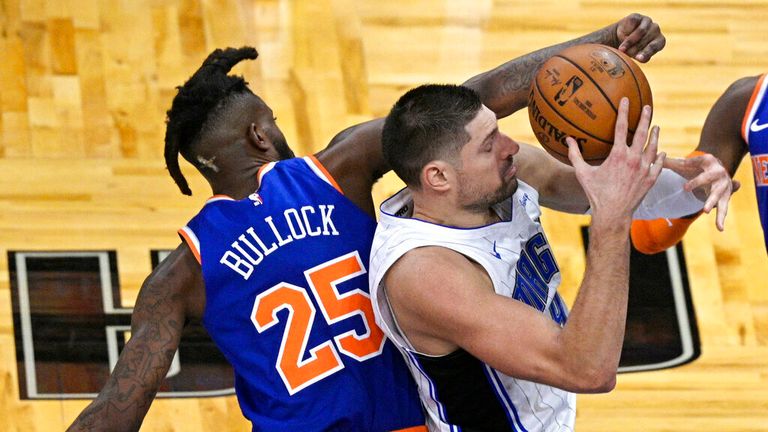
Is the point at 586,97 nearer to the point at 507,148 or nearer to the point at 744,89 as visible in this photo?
the point at 507,148

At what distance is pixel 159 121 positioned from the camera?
20.3ft

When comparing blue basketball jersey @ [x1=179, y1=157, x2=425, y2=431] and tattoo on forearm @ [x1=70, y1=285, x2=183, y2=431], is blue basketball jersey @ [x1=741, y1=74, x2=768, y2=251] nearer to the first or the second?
blue basketball jersey @ [x1=179, y1=157, x2=425, y2=431]

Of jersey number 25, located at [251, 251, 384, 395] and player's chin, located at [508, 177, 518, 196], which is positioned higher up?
player's chin, located at [508, 177, 518, 196]

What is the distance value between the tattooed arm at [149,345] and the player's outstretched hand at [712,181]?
1.32 m

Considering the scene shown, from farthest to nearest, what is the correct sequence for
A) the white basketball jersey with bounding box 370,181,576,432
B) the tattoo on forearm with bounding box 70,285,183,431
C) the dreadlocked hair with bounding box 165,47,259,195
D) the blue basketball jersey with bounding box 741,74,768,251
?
the blue basketball jersey with bounding box 741,74,768,251
the dreadlocked hair with bounding box 165,47,259,195
the tattoo on forearm with bounding box 70,285,183,431
the white basketball jersey with bounding box 370,181,576,432

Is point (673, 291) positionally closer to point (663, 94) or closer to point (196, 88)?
point (663, 94)

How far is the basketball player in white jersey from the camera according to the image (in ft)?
10.1

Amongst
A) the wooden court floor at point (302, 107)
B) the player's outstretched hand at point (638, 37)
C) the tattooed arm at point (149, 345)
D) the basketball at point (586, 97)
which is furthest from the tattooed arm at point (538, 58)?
the wooden court floor at point (302, 107)

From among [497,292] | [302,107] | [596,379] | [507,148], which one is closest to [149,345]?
[497,292]

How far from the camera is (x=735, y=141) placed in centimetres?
425

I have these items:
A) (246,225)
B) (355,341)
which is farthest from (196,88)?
(355,341)

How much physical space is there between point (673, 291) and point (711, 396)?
544mm

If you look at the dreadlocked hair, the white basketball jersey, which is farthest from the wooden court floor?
the white basketball jersey

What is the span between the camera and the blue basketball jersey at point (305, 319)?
3621 millimetres
